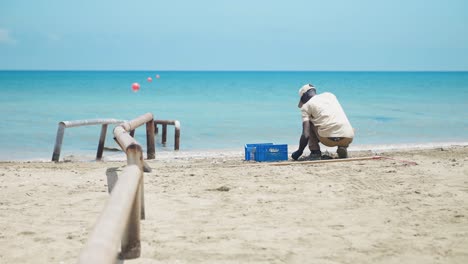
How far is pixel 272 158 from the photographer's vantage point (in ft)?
28.4

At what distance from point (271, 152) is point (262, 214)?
12.1ft

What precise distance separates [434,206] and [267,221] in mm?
1563

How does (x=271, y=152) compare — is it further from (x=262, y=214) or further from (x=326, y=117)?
(x=262, y=214)

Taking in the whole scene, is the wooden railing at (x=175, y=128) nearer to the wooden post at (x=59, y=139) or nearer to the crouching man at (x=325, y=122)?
the wooden post at (x=59, y=139)

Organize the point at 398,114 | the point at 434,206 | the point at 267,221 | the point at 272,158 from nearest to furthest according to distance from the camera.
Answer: the point at 267,221
the point at 434,206
the point at 272,158
the point at 398,114

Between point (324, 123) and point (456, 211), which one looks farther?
point (324, 123)

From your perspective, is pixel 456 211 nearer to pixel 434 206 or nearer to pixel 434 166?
pixel 434 206

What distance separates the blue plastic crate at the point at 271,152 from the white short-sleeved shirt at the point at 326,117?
0.71m

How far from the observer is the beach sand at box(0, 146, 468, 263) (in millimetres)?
3904

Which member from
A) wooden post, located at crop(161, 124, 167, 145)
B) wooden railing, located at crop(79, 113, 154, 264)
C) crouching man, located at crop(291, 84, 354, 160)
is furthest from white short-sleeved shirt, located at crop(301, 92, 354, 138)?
wooden post, located at crop(161, 124, 167, 145)

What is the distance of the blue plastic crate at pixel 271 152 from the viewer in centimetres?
862

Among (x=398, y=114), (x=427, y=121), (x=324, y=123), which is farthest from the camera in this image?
(x=398, y=114)

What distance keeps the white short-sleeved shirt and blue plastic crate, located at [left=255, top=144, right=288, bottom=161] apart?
2.34 feet

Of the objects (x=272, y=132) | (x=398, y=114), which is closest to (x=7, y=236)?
(x=272, y=132)
